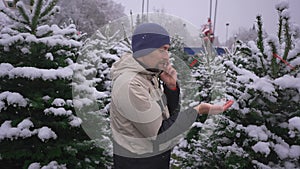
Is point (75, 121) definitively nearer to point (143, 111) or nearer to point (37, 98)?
point (37, 98)

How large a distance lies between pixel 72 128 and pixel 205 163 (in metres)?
1.97

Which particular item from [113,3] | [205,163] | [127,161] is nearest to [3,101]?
[127,161]

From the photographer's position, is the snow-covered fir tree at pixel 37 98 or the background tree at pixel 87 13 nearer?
the snow-covered fir tree at pixel 37 98

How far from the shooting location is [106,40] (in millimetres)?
8523

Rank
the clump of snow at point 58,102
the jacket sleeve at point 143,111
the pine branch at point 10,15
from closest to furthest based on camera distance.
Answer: the jacket sleeve at point 143,111, the clump of snow at point 58,102, the pine branch at point 10,15

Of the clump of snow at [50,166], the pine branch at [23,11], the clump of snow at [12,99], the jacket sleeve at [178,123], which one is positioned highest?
the pine branch at [23,11]

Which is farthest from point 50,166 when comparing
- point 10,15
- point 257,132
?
point 257,132

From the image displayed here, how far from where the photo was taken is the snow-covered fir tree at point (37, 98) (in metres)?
3.28

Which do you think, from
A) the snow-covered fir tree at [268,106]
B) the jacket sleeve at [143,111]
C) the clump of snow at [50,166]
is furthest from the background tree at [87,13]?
the jacket sleeve at [143,111]

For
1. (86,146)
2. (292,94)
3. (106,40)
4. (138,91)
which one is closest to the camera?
(138,91)

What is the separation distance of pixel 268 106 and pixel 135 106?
157 centimetres

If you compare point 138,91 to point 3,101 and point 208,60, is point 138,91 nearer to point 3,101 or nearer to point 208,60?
point 3,101

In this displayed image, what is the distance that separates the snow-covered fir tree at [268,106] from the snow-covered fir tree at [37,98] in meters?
1.88

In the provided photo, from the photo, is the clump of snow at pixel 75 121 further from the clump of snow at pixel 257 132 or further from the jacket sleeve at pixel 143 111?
the clump of snow at pixel 257 132
